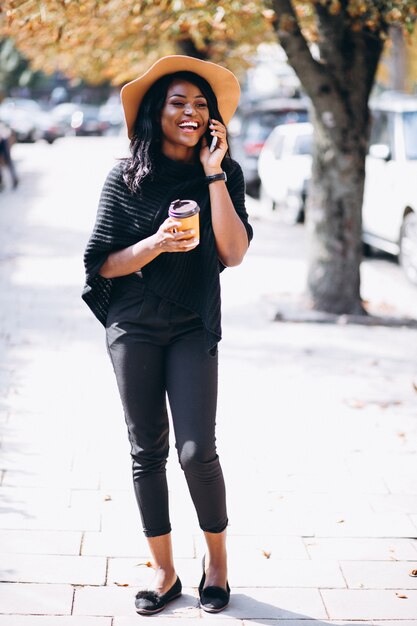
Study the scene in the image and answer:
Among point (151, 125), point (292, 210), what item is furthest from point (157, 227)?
point (292, 210)

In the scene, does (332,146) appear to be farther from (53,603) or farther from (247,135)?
(247,135)

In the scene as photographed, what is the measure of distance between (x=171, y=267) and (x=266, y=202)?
14445 millimetres

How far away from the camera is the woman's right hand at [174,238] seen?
320 centimetres

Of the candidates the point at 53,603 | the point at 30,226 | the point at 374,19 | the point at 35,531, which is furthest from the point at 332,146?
the point at 30,226

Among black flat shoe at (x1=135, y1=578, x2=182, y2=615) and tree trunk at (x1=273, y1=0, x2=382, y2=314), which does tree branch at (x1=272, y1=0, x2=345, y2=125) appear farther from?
black flat shoe at (x1=135, y1=578, x2=182, y2=615)

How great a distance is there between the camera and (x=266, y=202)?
1775cm

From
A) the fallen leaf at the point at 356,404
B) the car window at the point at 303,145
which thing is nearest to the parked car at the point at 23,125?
the car window at the point at 303,145

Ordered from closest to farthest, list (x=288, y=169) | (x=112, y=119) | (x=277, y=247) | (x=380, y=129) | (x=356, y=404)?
(x=356, y=404) < (x=380, y=129) < (x=277, y=247) < (x=288, y=169) < (x=112, y=119)

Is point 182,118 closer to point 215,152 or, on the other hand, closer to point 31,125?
point 215,152

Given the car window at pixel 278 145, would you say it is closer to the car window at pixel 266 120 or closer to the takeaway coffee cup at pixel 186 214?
the car window at pixel 266 120

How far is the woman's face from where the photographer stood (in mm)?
3432

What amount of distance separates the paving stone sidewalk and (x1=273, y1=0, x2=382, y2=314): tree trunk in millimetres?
557

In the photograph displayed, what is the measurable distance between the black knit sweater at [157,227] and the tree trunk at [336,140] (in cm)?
486

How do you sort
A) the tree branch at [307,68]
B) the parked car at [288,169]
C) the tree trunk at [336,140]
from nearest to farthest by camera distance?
1. the tree branch at [307,68]
2. the tree trunk at [336,140]
3. the parked car at [288,169]
